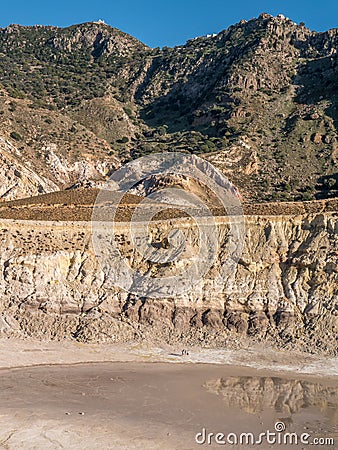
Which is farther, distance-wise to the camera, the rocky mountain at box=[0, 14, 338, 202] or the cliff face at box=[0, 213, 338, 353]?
the rocky mountain at box=[0, 14, 338, 202]

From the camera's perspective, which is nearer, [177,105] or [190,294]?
[190,294]

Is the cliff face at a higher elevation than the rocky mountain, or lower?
lower

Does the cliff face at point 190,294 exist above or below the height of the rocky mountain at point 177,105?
below

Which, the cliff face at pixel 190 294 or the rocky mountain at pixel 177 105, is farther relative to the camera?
the rocky mountain at pixel 177 105

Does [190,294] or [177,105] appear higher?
[177,105]
